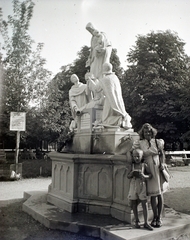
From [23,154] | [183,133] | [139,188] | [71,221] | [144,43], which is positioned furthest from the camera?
[23,154]

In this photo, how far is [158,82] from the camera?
2161cm

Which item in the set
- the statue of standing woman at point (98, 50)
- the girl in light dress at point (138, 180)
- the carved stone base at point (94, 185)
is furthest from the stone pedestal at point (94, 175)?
the statue of standing woman at point (98, 50)

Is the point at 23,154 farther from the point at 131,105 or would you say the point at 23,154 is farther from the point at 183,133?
the point at 183,133

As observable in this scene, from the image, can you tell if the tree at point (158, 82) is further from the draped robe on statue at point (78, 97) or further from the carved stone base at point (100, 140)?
the carved stone base at point (100, 140)

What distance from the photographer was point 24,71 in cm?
1304

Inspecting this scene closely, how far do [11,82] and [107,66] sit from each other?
6.98 metres

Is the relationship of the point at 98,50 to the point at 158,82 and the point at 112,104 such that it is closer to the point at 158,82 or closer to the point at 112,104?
the point at 112,104

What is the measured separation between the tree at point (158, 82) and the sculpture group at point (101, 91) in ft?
48.4

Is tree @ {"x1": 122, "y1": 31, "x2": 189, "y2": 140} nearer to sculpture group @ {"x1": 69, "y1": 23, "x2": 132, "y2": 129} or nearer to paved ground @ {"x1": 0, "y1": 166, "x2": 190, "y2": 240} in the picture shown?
paved ground @ {"x1": 0, "y1": 166, "x2": 190, "y2": 240}

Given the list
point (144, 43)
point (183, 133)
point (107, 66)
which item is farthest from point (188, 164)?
point (107, 66)

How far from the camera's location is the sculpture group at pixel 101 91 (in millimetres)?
6273

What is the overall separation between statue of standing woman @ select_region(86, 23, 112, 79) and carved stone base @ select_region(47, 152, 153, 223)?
2.48 m

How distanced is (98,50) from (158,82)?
15.2 meters

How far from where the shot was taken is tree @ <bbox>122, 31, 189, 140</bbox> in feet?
71.1
